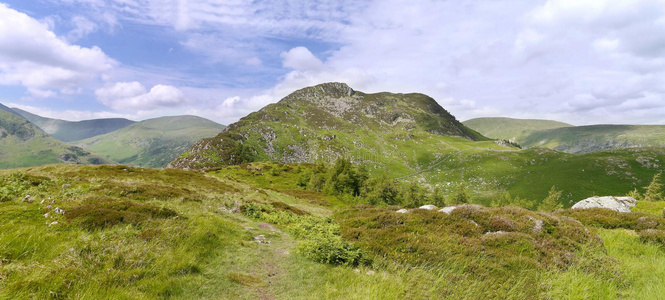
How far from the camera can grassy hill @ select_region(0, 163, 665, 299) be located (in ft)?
22.6

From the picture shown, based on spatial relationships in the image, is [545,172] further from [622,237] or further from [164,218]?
[164,218]

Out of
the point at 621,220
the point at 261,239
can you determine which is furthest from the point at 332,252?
the point at 621,220

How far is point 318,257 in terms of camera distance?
10.9m

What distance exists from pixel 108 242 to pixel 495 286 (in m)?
13.5

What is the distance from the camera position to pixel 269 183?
94312mm

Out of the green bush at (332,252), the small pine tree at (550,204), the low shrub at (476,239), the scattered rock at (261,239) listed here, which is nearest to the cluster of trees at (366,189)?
the small pine tree at (550,204)

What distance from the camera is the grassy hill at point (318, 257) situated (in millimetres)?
6902

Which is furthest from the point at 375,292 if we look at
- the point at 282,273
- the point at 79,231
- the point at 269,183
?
the point at 269,183

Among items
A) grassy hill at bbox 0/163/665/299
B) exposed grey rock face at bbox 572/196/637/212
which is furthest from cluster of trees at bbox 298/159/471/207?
grassy hill at bbox 0/163/665/299

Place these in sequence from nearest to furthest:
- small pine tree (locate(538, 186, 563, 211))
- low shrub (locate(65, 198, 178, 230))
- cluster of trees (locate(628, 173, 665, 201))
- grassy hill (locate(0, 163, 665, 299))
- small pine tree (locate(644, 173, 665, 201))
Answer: grassy hill (locate(0, 163, 665, 299)), low shrub (locate(65, 198, 178, 230)), cluster of trees (locate(628, 173, 665, 201)), small pine tree (locate(644, 173, 665, 201)), small pine tree (locate(538, 186, 563, 211))

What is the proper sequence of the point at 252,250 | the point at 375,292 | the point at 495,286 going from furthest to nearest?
the point at 252,250 → the point at 495,286 → the point at 375,292

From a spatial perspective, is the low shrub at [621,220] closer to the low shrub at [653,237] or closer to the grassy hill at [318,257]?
the grassy hill at [318,257]

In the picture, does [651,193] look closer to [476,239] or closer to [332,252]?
[476,239]

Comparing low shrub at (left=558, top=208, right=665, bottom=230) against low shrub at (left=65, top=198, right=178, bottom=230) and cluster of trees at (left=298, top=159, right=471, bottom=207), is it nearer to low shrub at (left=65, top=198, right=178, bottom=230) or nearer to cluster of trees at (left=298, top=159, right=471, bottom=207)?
low shrub at (left=65, top=198, right=178, bottom=230)
